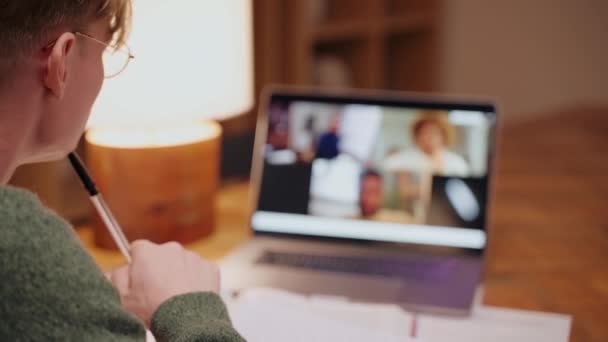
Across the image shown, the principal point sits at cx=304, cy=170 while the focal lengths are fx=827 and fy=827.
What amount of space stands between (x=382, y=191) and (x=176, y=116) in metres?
0.31

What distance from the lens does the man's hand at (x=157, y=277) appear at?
768 millimetres

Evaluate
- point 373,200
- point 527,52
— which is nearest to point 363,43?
point 527,52

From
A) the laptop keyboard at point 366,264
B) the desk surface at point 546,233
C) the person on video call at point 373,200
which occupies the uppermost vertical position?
the person on video call at point 373,200

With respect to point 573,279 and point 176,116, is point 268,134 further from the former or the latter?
point 573,279

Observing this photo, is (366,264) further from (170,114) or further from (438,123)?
(170,114)

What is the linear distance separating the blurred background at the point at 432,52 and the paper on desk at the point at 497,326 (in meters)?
0.69

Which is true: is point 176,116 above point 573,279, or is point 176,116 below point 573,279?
above

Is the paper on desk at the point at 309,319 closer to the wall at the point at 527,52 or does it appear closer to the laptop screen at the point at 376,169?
the laptop screen at the point at 376,169

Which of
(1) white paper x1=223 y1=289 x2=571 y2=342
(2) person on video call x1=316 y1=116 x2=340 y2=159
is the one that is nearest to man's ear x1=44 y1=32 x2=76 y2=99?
(1) white paper x1=223 y1=289 x2=571 y2=342

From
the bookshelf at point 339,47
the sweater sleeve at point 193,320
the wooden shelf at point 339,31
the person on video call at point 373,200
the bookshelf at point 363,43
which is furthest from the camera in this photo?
the wooden shelf at point 339,31

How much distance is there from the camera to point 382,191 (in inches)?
46.4

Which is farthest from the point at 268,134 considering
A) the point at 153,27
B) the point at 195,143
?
the point at 153,27

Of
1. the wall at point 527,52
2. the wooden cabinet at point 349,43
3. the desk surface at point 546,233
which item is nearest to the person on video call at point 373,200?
the desk surface at point 546,233

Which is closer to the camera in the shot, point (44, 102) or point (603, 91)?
point (44, 102)
